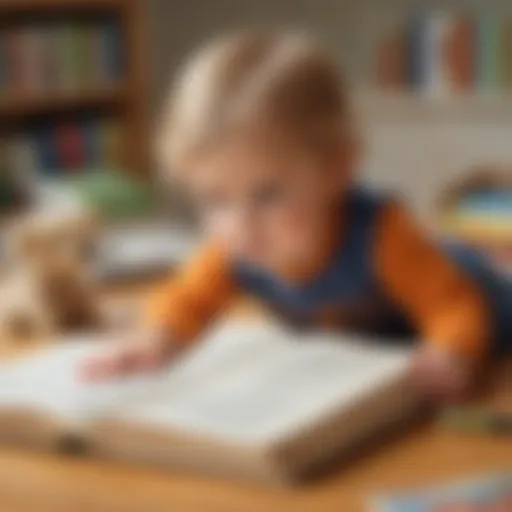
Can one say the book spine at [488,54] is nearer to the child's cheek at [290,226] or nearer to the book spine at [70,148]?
the book spine at [70,148]

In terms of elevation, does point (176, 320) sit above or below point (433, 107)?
below

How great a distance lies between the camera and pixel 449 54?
2719mm

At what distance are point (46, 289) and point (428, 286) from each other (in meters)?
0.42

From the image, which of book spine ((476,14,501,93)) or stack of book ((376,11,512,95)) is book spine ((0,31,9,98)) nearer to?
stack of book ((376,11,512,95))

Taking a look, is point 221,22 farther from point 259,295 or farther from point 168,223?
point 259,295

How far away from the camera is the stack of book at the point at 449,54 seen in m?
2.68

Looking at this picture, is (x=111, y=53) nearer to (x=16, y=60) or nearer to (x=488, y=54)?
(x=16, y=60)

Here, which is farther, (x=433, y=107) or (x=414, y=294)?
(x=433, y=107)

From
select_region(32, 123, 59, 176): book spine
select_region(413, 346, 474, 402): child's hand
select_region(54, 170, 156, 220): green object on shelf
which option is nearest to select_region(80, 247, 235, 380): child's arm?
select_region(413, 346, 474, 402): child's hand

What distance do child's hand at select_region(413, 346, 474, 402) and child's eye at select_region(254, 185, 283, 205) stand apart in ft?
0.57

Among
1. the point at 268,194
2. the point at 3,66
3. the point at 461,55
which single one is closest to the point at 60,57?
the point at 3,66

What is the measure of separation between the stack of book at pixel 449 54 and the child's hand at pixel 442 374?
178 centimetres

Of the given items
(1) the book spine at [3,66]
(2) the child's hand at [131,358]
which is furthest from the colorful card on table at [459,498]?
(1) the book spine at [3,66]

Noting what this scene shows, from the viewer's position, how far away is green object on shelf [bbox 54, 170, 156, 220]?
218cm
